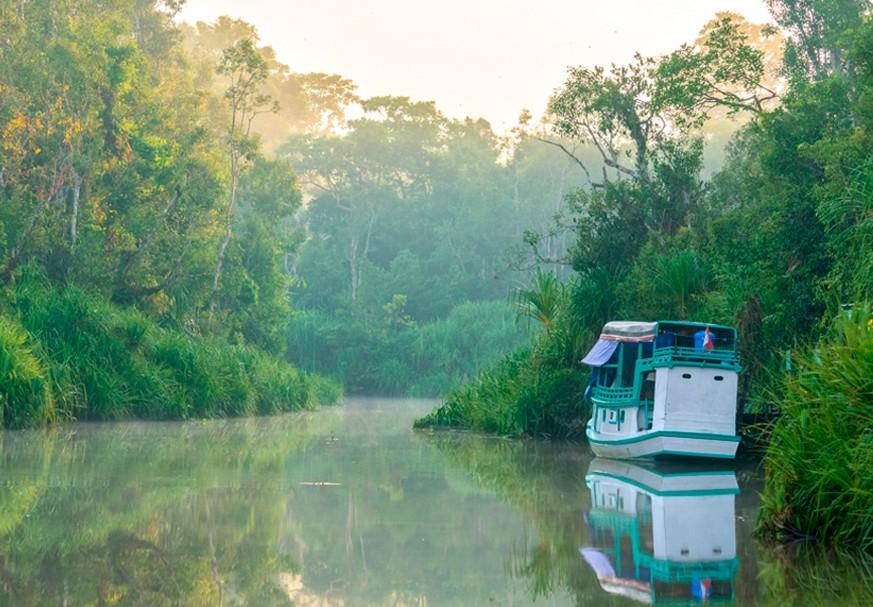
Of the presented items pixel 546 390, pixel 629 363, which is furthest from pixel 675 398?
pixel 546 390

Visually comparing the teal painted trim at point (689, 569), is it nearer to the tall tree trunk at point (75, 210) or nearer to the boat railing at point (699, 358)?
the boat railing at point (699, 358)

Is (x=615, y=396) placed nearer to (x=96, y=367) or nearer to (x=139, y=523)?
(x=139, y=523)

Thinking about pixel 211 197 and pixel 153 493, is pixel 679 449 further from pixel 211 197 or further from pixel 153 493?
pixel 211 197

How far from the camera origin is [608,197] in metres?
25.1

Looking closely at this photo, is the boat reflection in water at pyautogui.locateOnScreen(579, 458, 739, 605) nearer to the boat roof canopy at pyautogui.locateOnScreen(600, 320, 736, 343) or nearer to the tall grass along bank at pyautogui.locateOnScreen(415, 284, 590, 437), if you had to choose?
the boat roof canopy at pyautogui.locateOnScreen(600, 320, 736, 343)

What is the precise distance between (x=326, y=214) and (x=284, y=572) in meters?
51.9

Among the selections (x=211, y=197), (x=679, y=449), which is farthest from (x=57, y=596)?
(x=211, y=197)

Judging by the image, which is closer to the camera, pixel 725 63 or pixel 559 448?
pixel 559 448

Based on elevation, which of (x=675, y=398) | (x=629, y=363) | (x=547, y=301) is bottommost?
(x=675, y=398)

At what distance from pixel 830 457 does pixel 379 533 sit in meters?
3.35

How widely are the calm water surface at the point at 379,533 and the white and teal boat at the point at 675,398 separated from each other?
17.2 inches

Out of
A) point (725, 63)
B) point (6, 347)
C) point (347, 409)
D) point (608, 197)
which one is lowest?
point (347, 409)

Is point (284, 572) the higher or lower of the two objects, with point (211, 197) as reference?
lower

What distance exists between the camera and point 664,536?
9609 mm
